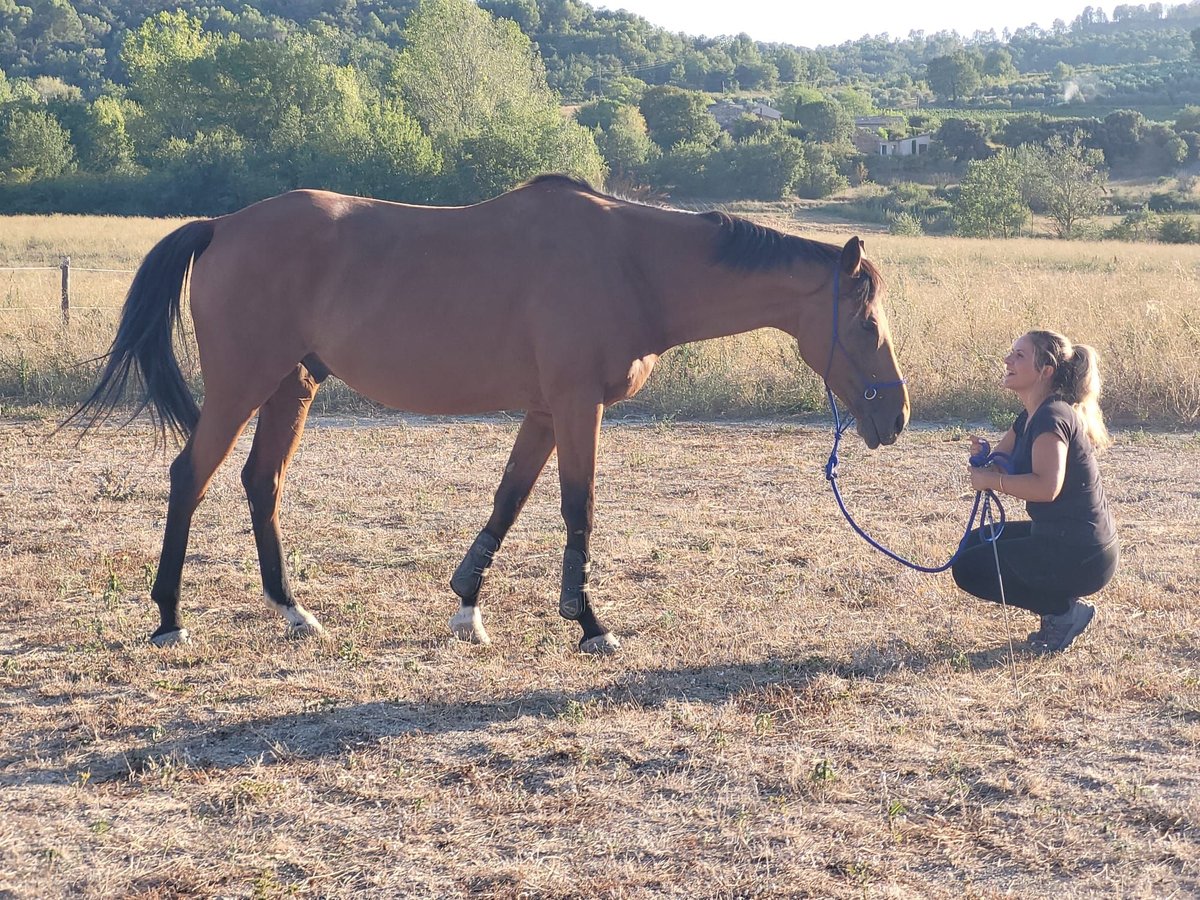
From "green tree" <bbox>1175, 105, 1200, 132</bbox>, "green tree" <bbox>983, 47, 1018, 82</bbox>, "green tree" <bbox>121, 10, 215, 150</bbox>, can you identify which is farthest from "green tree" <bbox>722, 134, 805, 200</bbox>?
"green tree" <bbox>983, 47, 1018, 82</bbox>

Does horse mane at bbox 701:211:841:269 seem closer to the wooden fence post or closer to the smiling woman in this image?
the smiling woman

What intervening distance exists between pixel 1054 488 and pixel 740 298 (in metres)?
1.59

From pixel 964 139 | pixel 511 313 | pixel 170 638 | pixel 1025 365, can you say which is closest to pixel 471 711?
pixel 170 638

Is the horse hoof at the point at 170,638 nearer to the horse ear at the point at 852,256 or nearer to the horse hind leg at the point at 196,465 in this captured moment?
the horse hind leg at the point at 196,465

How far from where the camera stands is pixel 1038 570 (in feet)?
15.5

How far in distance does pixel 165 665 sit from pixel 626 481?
415 centimetres

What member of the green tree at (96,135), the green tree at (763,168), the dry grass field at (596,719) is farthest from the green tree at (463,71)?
the dry grass field at (596,719)

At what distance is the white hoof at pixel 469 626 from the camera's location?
16.6 ft

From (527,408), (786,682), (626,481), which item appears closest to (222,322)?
(527,408)

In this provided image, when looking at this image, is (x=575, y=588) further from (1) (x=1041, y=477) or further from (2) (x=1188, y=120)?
(2) (x=1188, y=120)

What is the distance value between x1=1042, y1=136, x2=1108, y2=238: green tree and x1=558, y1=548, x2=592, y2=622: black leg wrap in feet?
129

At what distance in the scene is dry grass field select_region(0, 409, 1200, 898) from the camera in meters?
3.10

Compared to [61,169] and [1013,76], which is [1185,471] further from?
[1013,76]

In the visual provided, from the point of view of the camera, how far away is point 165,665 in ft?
15.5
